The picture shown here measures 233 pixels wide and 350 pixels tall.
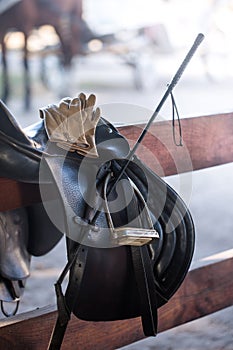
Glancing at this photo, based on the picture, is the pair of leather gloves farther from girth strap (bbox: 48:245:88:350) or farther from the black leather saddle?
girth strap (bbox: 48:245:88:350)

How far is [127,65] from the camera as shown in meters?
6.47

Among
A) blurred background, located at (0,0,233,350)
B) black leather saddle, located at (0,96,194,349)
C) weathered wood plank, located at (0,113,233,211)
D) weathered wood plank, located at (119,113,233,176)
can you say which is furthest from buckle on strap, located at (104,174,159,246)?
blurred background, located at (0,0,233,350)

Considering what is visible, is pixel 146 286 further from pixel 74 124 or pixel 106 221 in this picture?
→ pixel 74 124

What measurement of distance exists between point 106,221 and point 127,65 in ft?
18.5

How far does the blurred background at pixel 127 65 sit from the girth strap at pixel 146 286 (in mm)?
615

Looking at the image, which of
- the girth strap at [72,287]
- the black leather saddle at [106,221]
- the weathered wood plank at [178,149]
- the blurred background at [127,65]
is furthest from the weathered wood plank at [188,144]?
the blurred background at [127,65]

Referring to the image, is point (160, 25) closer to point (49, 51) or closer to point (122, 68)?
point (49, 51)

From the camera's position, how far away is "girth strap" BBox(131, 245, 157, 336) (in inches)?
38.3

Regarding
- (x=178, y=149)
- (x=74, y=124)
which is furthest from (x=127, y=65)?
(x=74, y=124)

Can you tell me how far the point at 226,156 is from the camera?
1.37m

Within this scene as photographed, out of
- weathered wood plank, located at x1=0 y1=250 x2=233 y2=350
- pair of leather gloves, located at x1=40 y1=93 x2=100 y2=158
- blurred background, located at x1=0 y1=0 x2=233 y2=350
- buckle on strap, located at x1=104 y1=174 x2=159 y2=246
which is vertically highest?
pair of leather gloves, located at x1=40 y1=93 x2=100 y2=158

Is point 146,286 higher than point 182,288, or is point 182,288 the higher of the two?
point 146,286

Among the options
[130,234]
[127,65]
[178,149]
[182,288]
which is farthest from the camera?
[127,65]

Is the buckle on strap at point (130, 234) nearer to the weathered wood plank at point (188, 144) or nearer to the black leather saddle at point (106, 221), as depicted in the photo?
the black leather saddle at point (106, 221)
